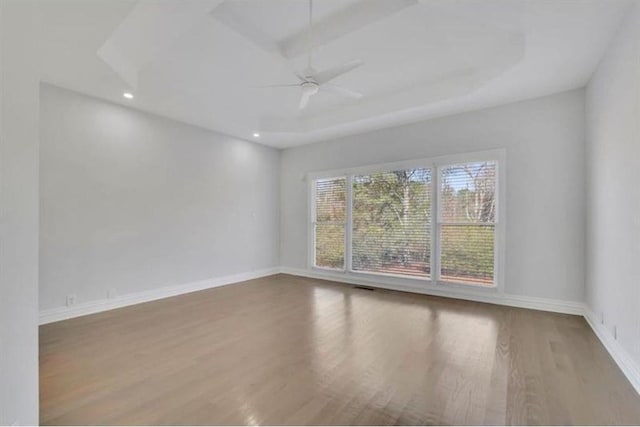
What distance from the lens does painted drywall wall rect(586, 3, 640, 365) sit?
232 cm

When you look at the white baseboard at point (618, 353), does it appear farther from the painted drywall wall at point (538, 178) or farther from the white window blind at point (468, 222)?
the white window blind at point (468, 222)

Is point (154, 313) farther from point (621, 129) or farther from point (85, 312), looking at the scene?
point (621, 129)

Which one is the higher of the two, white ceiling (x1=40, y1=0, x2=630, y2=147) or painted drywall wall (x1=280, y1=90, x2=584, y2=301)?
white ceiling (x1=40, y1=0, x2=630, y2=147)

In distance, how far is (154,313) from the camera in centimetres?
395

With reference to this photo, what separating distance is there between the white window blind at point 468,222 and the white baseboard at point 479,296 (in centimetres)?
19

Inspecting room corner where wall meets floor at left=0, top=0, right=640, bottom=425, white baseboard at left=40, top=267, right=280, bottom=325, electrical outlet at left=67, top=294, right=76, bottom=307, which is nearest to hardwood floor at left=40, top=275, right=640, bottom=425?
room corner where wall meets floor at left=0, top=0, right=640, bottom=425

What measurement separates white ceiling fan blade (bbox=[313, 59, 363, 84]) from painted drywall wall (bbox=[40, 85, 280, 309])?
312 cm

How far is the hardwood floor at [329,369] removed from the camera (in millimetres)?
1927

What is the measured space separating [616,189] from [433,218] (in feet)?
7.74

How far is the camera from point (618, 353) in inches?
102

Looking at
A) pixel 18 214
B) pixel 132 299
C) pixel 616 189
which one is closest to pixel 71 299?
pixel 132 299

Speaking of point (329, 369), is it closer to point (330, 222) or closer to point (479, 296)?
point (479, 296)

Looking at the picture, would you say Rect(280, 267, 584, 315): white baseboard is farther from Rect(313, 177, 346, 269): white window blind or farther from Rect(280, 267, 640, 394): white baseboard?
Rect(313, 177, 346, 269): white window blind

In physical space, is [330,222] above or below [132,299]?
above
